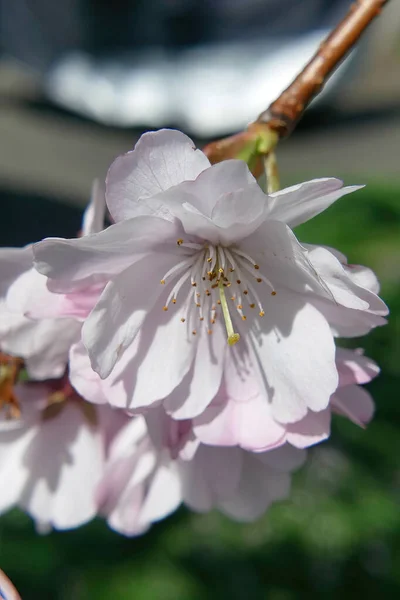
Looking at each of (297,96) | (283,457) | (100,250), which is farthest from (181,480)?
(297,96)

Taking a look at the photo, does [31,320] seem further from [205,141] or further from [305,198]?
[205,141]

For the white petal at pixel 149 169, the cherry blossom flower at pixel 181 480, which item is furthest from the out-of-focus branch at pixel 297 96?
the cherry blossom flower at pixel 181 480

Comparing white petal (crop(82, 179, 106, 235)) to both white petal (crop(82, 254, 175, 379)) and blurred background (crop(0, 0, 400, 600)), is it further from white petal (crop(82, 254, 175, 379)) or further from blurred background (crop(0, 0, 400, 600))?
blurred background (crop(0, 0, 400, 600))

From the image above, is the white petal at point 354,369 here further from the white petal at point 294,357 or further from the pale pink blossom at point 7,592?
the pale pink blossom at point 7,592

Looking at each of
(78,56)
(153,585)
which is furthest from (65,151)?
(153,585)

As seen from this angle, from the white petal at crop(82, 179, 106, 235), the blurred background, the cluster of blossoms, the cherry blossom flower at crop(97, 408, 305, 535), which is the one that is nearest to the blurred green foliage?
the blurred background

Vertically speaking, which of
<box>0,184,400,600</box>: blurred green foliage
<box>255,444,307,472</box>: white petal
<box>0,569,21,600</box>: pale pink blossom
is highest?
<box>0,569,21,600</box>: pale pink blossom
